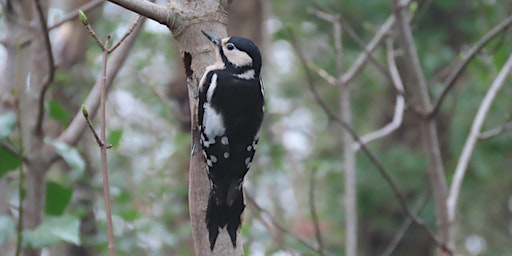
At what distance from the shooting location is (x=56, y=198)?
7.91ft

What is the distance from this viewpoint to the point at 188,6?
1.73 meters

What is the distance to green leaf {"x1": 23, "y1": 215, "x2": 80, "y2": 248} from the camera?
2.12 meters

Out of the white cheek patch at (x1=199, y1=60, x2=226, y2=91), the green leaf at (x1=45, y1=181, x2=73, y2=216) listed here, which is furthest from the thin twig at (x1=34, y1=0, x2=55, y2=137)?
the white cheek patch at (x1=199, y1=60, x2=226, y2=91)

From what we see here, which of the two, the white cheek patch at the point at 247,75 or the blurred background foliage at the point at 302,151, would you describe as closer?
the white cheek patch at the point at 247,75

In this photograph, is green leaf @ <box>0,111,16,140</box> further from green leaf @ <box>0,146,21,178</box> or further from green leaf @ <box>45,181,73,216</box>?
green leaf @ <box>45,181,73,216</box>

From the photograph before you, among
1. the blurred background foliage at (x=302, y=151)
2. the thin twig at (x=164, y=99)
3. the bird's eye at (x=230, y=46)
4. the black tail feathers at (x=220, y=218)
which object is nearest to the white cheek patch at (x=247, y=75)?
the bird's eye at (x=230, y=46)

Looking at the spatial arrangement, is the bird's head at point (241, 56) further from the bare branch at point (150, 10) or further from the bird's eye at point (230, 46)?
the bare branch at point (150, 10)

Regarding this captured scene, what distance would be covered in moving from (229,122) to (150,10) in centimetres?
44

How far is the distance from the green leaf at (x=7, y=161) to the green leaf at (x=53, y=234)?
23 cm

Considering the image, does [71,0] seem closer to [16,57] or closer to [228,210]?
[16,57]

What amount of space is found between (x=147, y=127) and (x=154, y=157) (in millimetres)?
772

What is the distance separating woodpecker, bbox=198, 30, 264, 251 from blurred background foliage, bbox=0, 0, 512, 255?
1247mm

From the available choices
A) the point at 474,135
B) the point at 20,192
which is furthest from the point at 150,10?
the point at 474,135

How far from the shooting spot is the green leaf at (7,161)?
89.7 inches
